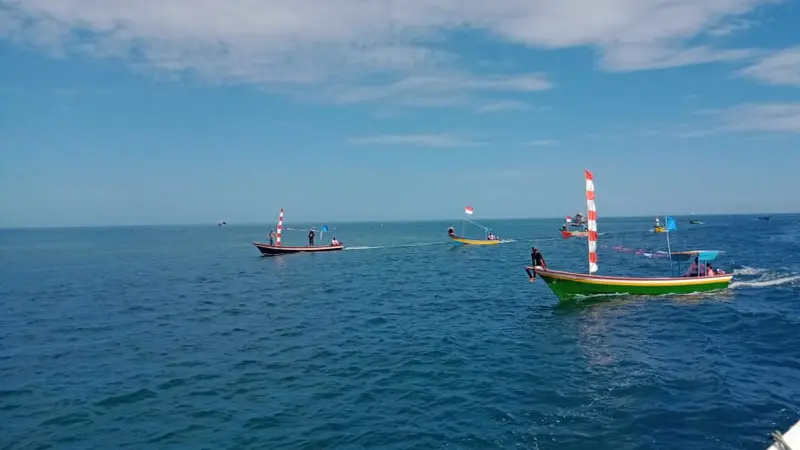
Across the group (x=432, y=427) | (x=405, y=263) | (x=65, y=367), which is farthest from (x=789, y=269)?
(x=65, y=367)

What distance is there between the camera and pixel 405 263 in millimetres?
65875

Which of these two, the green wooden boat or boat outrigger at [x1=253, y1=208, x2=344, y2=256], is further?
boat outrigger at [x1=253, y1=208, x2=344, y2=256]

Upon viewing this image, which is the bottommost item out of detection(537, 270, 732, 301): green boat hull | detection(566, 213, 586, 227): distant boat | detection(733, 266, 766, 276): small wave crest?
detection(733, 266, 766, 276): small wave crest

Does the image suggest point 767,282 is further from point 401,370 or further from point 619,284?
point 401,370

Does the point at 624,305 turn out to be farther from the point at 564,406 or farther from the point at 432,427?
the point at 432,427

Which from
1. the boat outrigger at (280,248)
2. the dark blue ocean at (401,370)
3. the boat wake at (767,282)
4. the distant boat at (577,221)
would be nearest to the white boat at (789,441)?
the dark blue ocean at (401,370)

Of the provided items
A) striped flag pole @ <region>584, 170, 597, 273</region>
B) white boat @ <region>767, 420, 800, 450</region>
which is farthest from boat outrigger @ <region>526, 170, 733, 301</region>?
white boat @ <region>767, 420, 800, 450</region>

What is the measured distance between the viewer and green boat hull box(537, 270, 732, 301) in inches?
1267

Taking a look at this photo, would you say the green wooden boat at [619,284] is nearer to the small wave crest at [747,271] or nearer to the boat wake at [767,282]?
the boat wake at [767,282]

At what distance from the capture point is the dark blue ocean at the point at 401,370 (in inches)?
555

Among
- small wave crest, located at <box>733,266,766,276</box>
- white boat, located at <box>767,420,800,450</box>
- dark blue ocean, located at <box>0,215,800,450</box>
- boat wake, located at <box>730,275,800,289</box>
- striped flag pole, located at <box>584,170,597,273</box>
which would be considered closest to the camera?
white boat, located at <box>767,420,800,450</box>

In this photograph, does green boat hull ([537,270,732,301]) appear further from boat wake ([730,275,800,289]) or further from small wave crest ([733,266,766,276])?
small wave crest ([733,266,766,276])

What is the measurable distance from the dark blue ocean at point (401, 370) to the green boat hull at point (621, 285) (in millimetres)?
882

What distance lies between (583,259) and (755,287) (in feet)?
98.5
